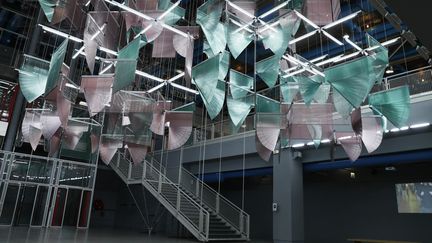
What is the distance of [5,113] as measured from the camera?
20.2 metres

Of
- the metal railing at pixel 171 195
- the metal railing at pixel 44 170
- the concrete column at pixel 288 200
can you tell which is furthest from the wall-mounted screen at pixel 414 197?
the metal railing at pixel 44 170

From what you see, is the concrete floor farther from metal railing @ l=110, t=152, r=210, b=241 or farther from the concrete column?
the concrete column

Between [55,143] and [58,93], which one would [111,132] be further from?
[58,93]

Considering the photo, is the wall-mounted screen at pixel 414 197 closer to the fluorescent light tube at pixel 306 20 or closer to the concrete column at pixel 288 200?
the concrete column at pixel 288 200

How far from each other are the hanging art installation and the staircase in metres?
4.86

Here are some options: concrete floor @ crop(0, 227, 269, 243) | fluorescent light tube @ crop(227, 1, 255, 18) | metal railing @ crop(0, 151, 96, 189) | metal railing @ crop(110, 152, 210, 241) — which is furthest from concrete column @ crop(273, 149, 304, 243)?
metal railing @ crop(0, 151, 96, 189)

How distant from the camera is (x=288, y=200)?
14219 millimetres

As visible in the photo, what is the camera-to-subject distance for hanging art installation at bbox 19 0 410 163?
739 centimetres

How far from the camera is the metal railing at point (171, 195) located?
13.9 metres

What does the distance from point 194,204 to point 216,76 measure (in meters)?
9.83

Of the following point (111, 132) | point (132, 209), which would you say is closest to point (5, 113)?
point (132, 209)

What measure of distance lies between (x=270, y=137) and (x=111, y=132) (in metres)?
5.66

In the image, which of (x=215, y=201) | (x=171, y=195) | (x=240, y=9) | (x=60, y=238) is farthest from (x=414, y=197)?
(x=60, y=238)

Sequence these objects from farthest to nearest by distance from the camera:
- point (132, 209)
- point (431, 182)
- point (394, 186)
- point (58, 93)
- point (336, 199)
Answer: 1. point (132, 209)
2. point (336, 199)
3. point (394, 186)
4. point (431, 182)
5. point (58, 93)
